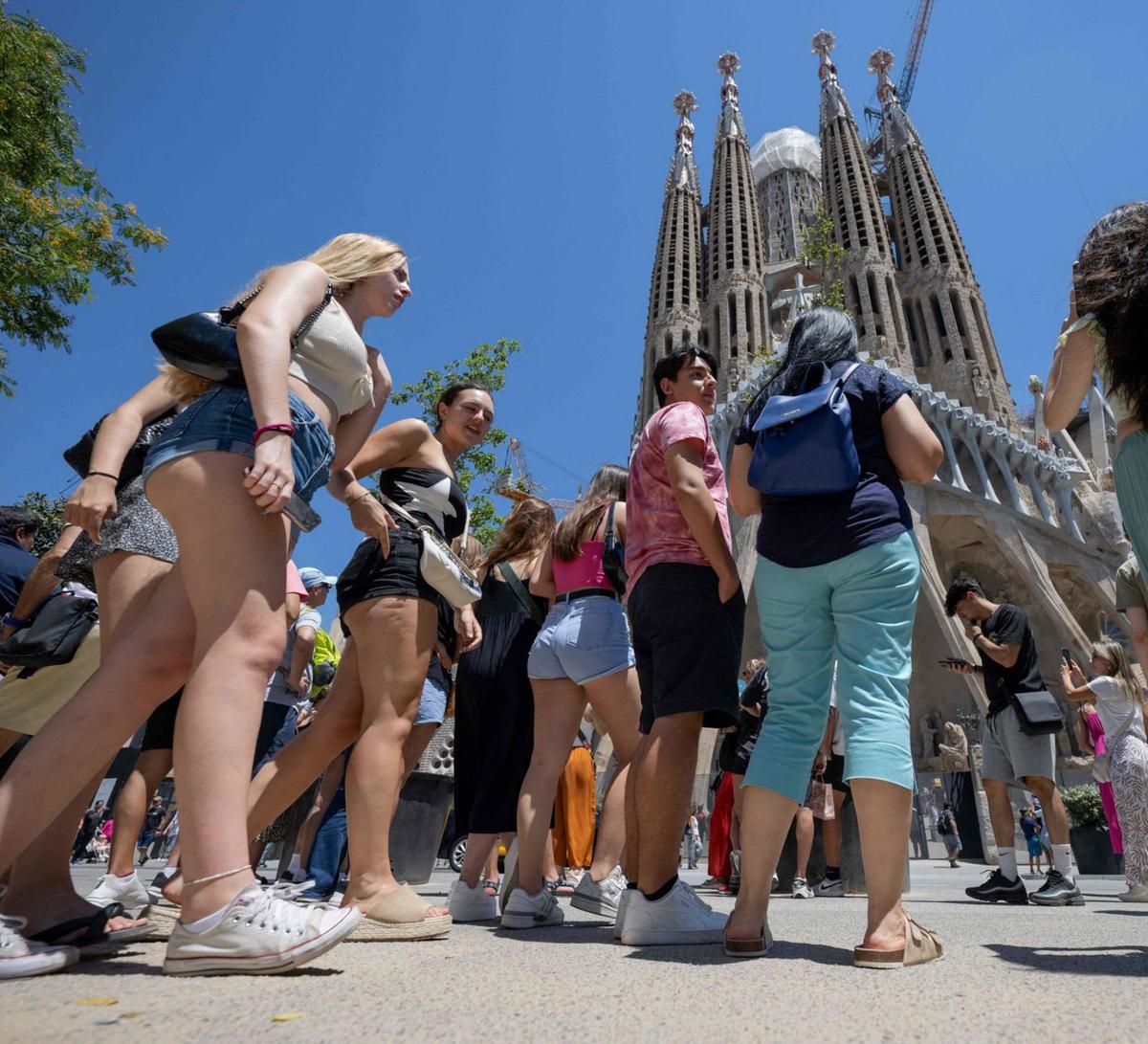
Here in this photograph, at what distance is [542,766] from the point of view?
2.97 meters

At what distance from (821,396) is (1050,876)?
373 centimetres

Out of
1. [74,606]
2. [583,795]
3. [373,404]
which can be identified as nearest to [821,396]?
[373,404]

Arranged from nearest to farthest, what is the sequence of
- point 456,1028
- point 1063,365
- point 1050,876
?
point 456,1028 < point 1063,365 < point 1050,876

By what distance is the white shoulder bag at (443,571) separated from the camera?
95.6 inches

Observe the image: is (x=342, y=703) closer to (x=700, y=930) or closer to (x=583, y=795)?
(x=700, y=930)

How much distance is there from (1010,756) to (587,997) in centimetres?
398

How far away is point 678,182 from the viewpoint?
48.6 metres

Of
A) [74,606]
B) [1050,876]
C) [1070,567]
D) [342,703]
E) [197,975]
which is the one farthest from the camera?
[1070,567]

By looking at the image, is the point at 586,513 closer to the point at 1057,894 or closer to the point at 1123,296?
the point at 1123,296

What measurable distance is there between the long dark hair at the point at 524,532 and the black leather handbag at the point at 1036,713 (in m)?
2.84

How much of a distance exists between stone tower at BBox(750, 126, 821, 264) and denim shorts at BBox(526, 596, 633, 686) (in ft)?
169

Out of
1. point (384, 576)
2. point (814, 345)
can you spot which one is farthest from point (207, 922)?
point (814, 345)

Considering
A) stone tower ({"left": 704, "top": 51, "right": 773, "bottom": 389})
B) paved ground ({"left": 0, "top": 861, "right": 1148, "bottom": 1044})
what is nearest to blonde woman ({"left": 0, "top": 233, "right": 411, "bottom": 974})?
paved ground ({"left": 0, "top": 861, "right": 1148, "bottom": 1044})

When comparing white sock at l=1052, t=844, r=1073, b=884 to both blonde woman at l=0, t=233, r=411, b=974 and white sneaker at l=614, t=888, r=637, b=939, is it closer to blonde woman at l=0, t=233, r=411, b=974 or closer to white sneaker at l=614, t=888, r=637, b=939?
white sneaker at l=614, t=888, r=637, b=939
